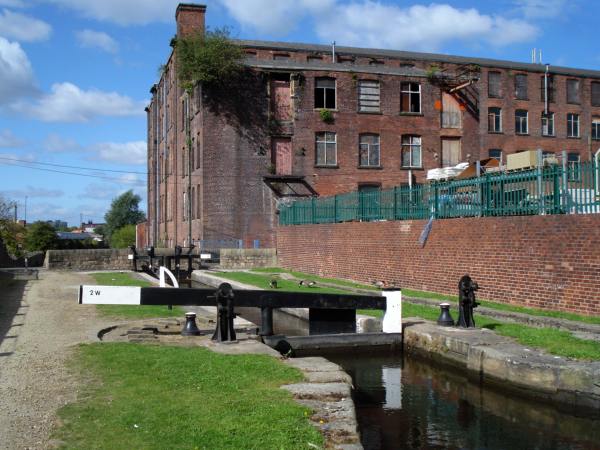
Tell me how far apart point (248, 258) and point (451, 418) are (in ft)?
80.4

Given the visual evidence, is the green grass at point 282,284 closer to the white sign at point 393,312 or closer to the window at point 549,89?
the white sign at point 393,312

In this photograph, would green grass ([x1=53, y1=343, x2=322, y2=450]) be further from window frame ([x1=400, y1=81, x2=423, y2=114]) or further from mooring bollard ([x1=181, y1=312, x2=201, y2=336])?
window frame ([x1=400, y1=81, x2=423, y2=114])

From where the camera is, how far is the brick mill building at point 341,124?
35.8 meters

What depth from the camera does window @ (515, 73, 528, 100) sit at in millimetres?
42644

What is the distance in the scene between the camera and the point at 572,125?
4488 centimetres

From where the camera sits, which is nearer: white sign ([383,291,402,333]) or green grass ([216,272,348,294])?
white sign ([383,291,402,333])

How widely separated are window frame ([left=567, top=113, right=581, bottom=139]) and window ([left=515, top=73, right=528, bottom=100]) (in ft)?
13.5

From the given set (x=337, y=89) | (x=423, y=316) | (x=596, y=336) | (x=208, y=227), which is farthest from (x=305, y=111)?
(x=596, y=336)

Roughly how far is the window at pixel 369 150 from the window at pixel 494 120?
797 centimetres

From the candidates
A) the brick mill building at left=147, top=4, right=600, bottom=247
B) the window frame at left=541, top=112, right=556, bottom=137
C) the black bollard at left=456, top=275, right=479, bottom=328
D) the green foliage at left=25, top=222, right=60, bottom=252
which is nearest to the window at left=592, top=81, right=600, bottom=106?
the brick mill building at left=147, top=4, right=600, bottom=247

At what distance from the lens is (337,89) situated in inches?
1484

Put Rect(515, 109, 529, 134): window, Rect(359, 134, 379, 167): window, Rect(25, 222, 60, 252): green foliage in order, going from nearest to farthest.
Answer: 1. Rect(359, 134, 379, 167): window
2. Rect(515, 109, 529, 134): window
3. Rect(25, 222, 60, 252): green foliage

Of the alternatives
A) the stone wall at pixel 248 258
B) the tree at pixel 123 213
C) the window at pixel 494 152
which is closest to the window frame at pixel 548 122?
the window at pixel 494 152

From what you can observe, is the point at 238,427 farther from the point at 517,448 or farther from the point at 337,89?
the point at 337,89
